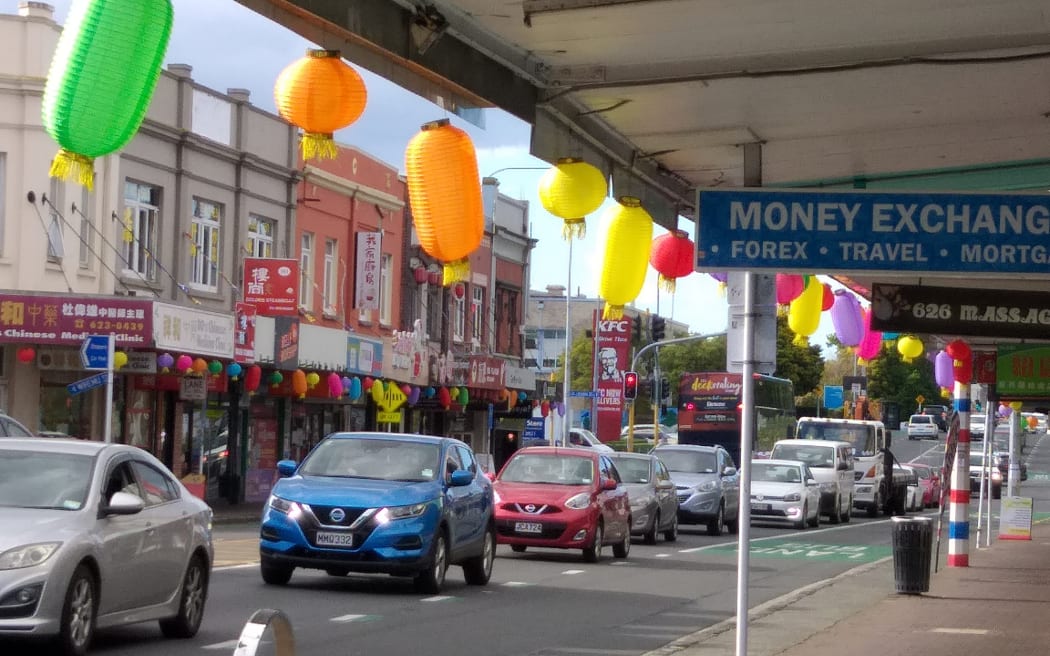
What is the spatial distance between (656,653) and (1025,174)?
476cm

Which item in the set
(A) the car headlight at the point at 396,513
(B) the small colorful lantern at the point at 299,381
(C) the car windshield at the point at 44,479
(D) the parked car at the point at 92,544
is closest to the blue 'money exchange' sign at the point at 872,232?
(D) the parked car at the point at 92,544

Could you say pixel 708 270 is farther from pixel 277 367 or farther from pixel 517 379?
pixel 517 379

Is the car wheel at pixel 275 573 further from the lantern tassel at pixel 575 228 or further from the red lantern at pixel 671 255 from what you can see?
the lantern tassel at pixel 575 228

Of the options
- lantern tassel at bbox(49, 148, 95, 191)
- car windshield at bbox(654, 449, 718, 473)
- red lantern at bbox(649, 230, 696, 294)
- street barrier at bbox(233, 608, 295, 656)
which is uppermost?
red lantern at bbox(649, 230, 696, 294)

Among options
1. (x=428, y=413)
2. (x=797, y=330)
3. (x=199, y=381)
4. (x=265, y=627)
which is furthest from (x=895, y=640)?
(x=428, y=413)

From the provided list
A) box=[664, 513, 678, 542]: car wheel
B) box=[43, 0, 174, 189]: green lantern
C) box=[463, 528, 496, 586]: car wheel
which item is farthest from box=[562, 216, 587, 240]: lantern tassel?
box=[664, 513, 678, 542]: car wheel

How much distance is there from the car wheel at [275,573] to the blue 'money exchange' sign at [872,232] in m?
8.88

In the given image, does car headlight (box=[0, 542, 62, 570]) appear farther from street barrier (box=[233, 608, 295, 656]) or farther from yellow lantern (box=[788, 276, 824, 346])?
yellow lantern (box=[788, 276, 824, 346])

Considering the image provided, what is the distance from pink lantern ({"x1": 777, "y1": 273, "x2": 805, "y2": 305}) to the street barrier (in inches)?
411

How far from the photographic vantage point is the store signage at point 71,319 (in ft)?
99.0

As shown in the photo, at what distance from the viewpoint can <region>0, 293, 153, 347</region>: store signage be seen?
99.0 feet

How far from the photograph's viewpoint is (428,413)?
51.4 m

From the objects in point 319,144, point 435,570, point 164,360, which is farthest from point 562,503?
point 319,144

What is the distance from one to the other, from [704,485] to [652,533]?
5.39 meters
